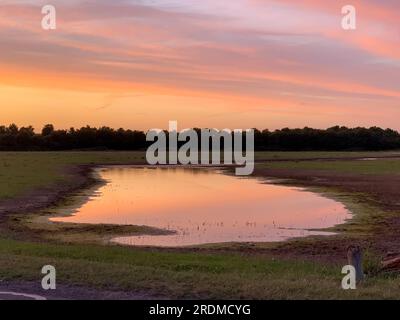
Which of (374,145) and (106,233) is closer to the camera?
(106,233)

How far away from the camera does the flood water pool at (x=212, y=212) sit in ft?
75.2

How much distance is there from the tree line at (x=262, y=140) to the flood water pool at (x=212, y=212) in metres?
120

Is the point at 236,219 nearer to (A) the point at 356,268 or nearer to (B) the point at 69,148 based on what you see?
(A) the point at 356,268

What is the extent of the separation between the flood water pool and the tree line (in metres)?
120

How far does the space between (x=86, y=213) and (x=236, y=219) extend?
7.68 metres

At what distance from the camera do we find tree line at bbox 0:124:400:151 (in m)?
163

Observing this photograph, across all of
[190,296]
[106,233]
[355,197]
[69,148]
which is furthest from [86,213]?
[69,148]

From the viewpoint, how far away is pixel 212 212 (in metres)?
30.4

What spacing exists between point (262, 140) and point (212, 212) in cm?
13549

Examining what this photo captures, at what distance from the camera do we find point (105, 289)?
406 inches

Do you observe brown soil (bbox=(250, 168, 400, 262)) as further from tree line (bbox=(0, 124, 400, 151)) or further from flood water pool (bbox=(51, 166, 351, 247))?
tree line (bbox=(0, 124, 400, 151))

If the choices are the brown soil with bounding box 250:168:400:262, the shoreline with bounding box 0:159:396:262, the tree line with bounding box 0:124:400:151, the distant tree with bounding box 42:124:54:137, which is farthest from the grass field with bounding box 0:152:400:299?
the distant tree with bounding box 42:124:54:137

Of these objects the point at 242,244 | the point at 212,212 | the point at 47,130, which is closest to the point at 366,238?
the point at 242,244

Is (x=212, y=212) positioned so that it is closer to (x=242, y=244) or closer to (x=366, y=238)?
(x=242, y=244)
